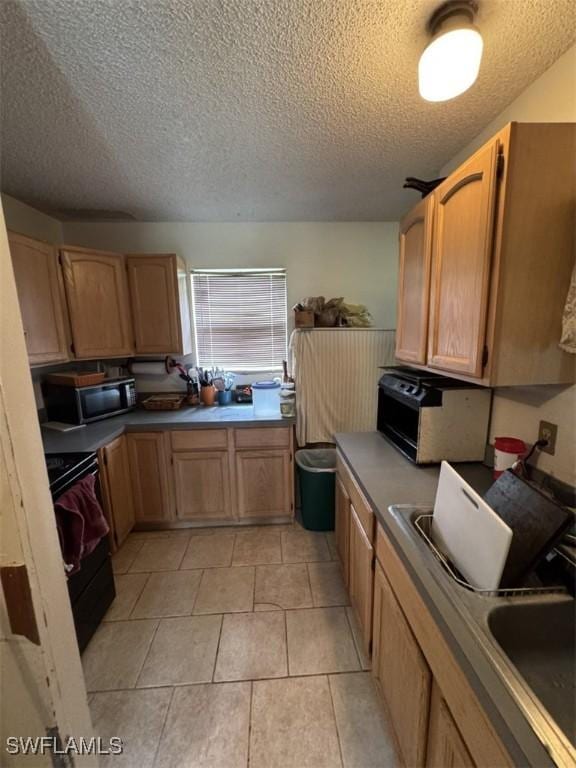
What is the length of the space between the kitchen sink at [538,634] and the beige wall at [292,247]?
2.52 m

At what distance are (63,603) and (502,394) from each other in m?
1.76

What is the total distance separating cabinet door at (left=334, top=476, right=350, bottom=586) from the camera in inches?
69.9

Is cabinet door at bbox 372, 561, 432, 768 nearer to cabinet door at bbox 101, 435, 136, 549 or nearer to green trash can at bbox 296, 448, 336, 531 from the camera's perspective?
green trash can at bbox 296, 448, 336, 531

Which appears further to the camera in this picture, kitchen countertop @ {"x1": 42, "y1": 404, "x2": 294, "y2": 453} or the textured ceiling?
kitchen countertop @ {"x1": 42, "y1": 404, "x2": 294, "y2": 453}

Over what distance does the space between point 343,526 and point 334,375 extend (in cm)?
114

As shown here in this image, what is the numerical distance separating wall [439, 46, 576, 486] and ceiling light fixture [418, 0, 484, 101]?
16.5 inches

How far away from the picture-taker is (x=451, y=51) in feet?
3.23

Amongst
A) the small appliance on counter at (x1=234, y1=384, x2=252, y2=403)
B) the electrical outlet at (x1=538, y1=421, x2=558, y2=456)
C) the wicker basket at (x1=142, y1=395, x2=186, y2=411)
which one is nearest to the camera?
the electrical outlet at (x1=538, y1=421, x2=558, y2=456)

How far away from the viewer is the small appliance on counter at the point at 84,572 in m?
1.50

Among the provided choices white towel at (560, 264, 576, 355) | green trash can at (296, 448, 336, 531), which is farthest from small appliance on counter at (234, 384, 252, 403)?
→ white towel at (560, 264, 576, 355)

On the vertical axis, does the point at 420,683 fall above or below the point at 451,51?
below

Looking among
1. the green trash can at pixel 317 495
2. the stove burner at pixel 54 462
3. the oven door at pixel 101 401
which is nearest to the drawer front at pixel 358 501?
the green trash can at pixel 317 495

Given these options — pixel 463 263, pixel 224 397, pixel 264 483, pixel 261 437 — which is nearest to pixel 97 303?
pixel 224 397

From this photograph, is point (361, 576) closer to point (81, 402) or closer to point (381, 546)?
point (381, 546)
